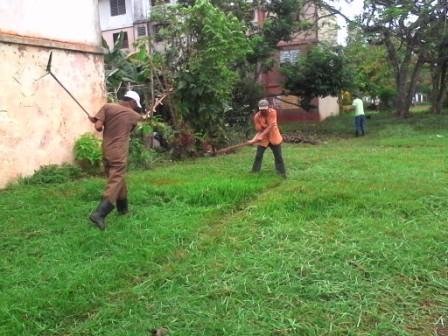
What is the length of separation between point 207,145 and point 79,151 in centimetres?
390

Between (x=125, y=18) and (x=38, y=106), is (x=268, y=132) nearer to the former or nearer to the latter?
(x=38, y=106)

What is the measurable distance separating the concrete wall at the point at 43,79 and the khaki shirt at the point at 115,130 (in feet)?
11.3

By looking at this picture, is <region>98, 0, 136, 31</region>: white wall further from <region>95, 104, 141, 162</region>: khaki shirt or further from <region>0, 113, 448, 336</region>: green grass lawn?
<region>95, 104, 141, 162</region>: khaki shirt

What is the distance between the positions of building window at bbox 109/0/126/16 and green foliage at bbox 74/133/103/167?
2270 cm

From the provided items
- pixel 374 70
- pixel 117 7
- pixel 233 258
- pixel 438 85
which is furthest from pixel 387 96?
pixel 233 258

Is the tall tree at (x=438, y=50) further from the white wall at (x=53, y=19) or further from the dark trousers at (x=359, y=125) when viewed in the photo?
the white wall at (x=53, y=19)

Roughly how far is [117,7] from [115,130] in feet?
89.0

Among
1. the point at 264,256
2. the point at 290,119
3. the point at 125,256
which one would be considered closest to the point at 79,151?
the point at 125,256

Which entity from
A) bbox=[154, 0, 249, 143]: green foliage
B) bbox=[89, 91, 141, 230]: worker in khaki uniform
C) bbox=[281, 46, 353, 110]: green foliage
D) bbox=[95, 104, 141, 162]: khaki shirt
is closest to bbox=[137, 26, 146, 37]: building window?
bbox=[281, 46, 353, 110]: green foliage

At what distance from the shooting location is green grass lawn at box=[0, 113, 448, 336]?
3.95 meters

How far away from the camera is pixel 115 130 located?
253 inches

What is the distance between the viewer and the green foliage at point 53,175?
30.9 feet

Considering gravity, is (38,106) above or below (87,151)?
above

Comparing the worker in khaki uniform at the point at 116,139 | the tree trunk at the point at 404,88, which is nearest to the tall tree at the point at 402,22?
the tree trunk at the point at 404,88
